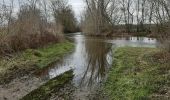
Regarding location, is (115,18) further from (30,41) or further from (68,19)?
(30,41)

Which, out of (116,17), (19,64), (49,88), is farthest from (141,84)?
(116,17)

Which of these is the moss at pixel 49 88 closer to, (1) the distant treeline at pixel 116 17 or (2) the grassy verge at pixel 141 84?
(2) the grassy verge at pixel 141 84

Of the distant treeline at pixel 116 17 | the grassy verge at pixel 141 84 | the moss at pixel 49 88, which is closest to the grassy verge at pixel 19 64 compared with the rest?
the moss at pixel 49 88

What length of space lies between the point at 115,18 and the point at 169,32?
4620cm

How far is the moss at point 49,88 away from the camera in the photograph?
8.16 metres

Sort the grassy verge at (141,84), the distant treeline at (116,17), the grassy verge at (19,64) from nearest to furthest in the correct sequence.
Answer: the grassy verge at (141,84) → the grassy verge at (19,64) → the distant treeline at (116,17)

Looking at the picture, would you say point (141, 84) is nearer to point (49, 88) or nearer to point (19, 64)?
point (49, 88)

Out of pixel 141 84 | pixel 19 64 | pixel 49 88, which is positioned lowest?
pixel 49 88

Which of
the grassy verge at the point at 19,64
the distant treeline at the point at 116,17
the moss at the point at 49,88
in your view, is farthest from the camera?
the distant treeline at the point at 116,17

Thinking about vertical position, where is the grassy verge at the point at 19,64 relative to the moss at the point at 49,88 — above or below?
above

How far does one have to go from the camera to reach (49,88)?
30.2 feet

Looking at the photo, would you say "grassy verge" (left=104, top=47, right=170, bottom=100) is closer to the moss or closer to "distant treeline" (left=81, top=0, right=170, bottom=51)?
the moss

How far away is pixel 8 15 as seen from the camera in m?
17.0

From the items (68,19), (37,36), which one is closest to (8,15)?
(37,36)
